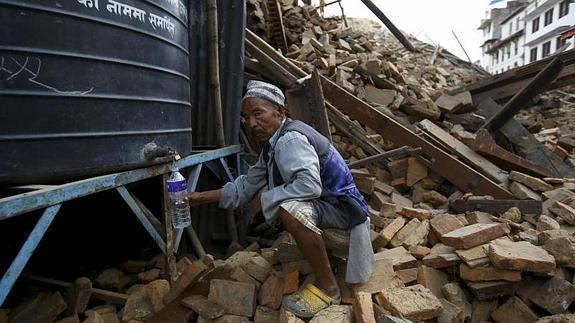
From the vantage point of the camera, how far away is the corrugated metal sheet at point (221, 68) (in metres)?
3.26

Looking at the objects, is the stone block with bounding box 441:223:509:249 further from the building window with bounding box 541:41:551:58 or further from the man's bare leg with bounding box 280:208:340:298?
the building window with bounding box 541:41:551:58

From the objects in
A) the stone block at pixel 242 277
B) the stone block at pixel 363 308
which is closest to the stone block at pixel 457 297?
the stone block at pixel 363 308

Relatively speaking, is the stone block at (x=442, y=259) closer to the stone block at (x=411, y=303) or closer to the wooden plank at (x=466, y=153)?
the stone block at (x=411, y=303)

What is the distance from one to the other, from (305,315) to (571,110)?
7.76 m

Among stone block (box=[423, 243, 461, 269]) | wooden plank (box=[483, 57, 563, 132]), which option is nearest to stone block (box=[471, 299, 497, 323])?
stone block (box=[423, 243, 461, 269])

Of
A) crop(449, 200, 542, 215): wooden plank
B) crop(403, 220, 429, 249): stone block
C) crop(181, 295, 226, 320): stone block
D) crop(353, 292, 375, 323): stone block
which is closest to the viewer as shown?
crop(353, 292, 375, 323): stone block

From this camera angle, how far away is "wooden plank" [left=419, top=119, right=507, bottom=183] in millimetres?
4152

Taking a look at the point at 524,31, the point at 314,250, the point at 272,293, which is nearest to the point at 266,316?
the point at 272,293

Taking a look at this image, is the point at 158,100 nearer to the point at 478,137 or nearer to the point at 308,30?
the point at 478,137

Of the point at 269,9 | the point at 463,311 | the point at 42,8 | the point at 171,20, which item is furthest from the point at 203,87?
the point at 269,9

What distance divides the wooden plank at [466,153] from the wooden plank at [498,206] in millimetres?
503

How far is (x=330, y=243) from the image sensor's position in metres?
2.46

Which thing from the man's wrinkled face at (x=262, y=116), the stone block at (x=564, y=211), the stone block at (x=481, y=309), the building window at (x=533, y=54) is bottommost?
the stone block at (x=481, y=309)

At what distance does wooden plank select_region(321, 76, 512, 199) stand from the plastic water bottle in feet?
8.11
